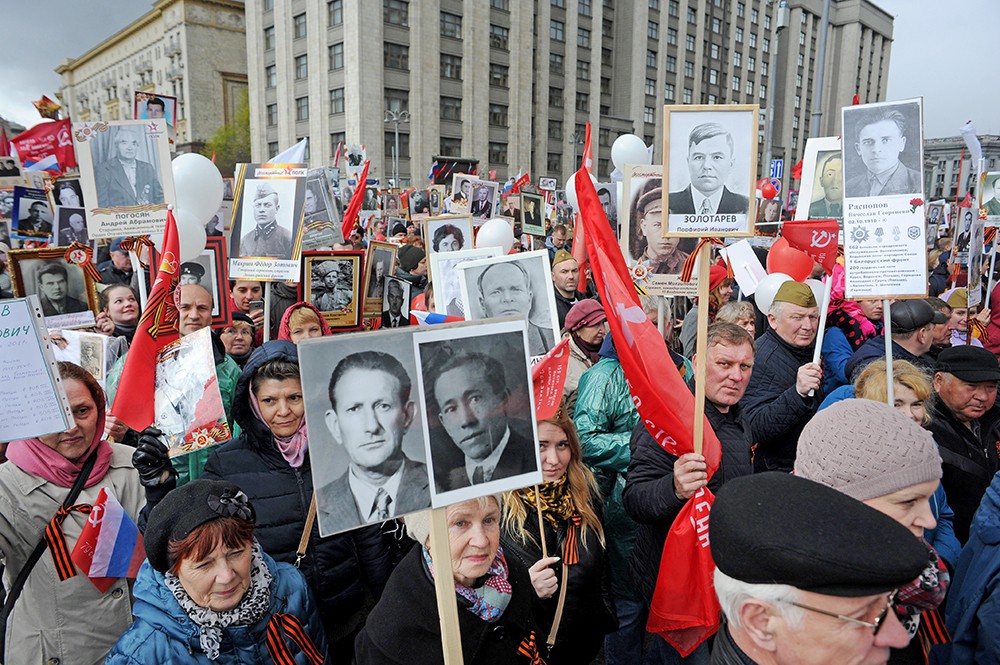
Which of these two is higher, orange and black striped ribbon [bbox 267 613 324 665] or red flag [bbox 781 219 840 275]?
red flag [bbox 781 219 840 275]

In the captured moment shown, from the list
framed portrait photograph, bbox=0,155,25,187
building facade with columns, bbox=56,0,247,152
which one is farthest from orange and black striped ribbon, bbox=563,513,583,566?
building facade with columns, bbox=56,0,247,152

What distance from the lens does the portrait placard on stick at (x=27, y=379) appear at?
7.64ft

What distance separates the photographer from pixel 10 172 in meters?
7.32

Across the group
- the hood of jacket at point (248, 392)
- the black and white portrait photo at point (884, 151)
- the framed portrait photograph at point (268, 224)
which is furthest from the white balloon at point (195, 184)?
the black and white portrait photo at point (884, 151)

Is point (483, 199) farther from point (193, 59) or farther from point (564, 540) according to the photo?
point (193, 59)

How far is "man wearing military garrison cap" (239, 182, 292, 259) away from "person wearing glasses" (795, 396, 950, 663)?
12.2 feet

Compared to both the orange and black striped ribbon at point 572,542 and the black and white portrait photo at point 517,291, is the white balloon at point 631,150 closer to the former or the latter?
the black and white portrait photo at point 517,291

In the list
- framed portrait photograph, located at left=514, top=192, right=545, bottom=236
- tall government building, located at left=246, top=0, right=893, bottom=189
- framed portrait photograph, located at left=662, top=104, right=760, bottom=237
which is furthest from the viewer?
tall government building, located at left=246, top=0, right=893, bottom=189

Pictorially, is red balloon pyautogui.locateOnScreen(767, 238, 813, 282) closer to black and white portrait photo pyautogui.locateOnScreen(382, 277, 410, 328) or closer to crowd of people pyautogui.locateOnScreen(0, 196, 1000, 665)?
crowd of people pyautogui.locateOnScreen(0, 196, 1000, 665)

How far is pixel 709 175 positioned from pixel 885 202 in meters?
1.18

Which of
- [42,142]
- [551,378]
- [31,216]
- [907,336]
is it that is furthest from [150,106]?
[907,336]

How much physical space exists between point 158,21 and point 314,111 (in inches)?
1429

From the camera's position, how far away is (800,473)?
1.94 meters

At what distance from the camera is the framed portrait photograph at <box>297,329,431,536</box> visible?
1.53m
